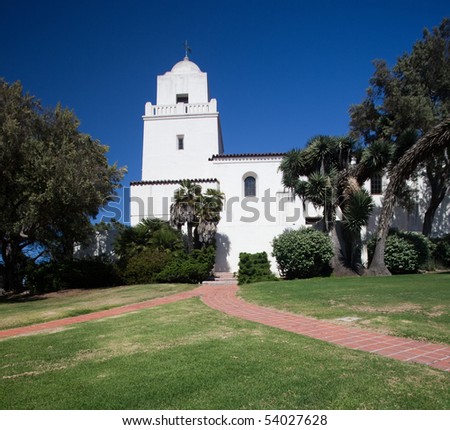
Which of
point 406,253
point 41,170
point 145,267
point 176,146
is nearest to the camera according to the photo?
point 41,170

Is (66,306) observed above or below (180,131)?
below

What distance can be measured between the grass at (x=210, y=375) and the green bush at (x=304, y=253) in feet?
40.0

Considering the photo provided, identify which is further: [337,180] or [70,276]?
[337,180]

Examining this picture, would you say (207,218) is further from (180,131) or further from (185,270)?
(180,131)

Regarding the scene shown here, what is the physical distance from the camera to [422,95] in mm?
22125

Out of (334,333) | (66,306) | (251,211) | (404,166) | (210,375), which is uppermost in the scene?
(404,166)

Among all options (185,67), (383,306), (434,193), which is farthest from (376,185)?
(185,67)

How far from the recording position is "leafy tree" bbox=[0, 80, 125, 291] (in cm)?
1410

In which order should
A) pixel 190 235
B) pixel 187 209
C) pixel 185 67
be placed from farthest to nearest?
pixel 185 67, pixel 190 235, pixel 187 209

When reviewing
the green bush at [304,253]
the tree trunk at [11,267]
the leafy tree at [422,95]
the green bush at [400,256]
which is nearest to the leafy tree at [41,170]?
the tree trunk at [11,267]

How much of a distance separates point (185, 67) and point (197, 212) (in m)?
16.5

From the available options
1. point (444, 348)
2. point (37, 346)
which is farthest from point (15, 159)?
point (444, 348)

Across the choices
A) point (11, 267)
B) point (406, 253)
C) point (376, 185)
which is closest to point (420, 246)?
point (406, 253)
